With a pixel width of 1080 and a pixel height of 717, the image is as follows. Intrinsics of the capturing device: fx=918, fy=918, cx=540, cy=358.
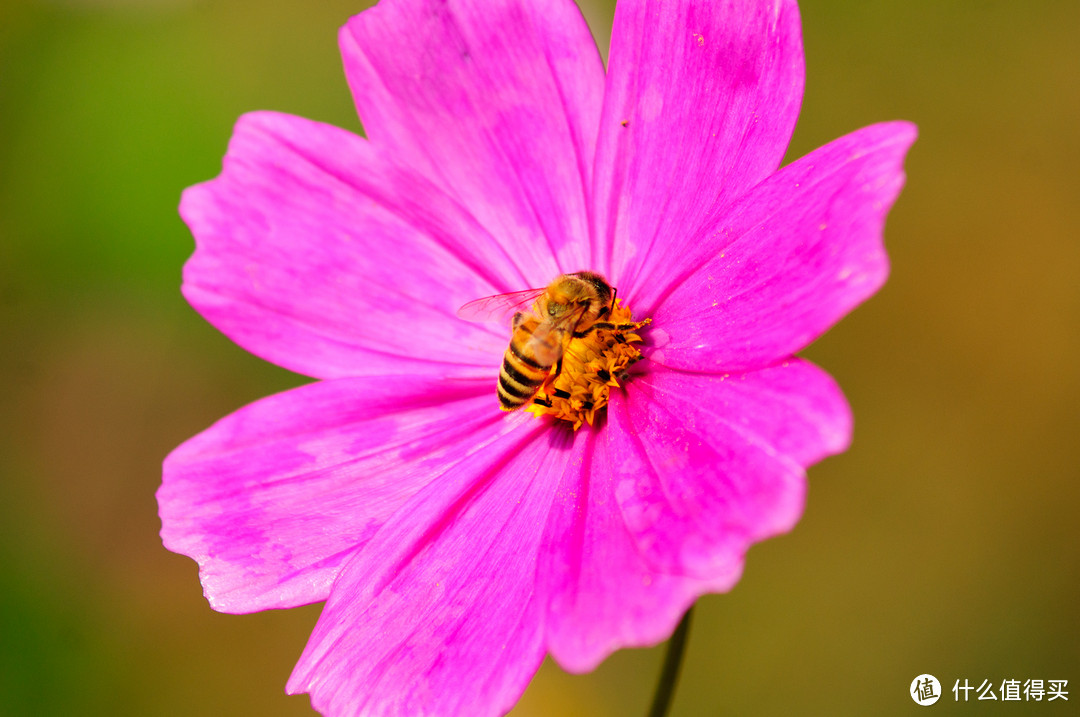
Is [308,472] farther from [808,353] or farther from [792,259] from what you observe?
[808,353]

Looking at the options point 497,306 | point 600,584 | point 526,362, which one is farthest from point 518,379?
point 600,584

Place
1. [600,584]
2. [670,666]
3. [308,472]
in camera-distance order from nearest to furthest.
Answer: [600,584] < [670,666] < [308,472]

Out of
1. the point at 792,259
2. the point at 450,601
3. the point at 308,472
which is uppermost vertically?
the point at 792,259

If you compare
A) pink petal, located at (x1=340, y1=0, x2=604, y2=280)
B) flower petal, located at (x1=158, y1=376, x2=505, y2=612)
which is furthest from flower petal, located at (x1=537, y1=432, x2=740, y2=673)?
pink petal, located at (x1=340, y1=0, x2=604, y2=280)

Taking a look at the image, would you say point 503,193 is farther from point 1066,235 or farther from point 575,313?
point 1066,235

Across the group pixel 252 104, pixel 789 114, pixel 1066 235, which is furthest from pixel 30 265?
pixel 1066 235
